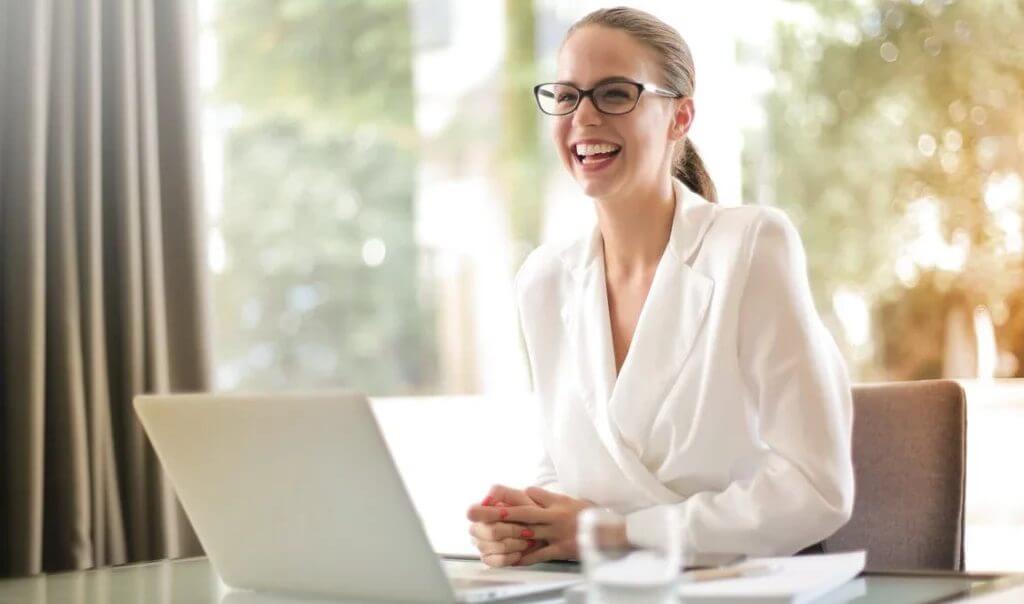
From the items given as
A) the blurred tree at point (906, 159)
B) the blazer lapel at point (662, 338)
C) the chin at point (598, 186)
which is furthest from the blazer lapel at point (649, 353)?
the blurred tree at point (906, 159)

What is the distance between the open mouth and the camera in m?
1.85

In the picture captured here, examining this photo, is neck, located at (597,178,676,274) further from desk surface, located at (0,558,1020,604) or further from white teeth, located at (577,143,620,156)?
desk surface, located at (0,558,1020,604)

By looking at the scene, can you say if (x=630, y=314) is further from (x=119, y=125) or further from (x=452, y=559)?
(x=119, y=125)

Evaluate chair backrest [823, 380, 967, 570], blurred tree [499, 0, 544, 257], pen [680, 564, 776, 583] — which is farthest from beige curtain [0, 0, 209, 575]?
pen [680, 564, 776, 583]

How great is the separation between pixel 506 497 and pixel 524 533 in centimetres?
8

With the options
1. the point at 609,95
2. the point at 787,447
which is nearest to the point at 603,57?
the point at 609,95

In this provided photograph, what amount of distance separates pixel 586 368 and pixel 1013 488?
170 cm

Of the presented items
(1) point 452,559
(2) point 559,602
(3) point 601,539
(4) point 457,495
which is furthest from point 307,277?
(3) point 601,539

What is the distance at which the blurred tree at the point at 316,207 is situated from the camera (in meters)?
3.89

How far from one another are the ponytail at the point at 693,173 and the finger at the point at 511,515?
0.71 meters

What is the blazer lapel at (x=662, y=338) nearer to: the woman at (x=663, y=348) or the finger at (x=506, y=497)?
the woman at (x=663, y=348)

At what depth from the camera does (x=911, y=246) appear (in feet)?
10.8

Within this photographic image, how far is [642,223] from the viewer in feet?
6.22

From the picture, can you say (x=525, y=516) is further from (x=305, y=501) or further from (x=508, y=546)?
(x=305, y=501)
